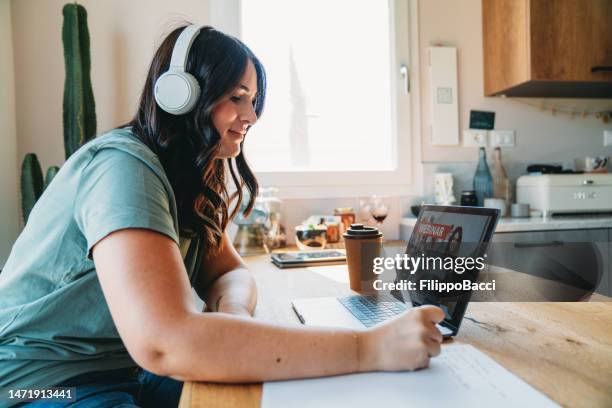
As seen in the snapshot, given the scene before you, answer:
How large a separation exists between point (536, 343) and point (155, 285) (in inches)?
23.0

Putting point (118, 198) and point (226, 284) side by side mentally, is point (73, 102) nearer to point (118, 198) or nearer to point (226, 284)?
point (226, 284)

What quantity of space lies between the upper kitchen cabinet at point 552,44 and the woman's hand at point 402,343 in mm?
2025

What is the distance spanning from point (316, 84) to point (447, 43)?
0.79 m

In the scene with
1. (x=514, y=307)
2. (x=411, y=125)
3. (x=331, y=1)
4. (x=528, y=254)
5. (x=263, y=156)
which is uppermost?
(x=331, y=1)

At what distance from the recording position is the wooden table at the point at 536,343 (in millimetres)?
519

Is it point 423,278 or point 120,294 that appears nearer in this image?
point 120,294

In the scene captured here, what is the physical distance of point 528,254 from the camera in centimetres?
196

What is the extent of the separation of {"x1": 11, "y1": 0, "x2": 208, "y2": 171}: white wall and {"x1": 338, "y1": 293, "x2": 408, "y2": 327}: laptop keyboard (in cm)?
172

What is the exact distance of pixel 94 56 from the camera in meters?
2.13

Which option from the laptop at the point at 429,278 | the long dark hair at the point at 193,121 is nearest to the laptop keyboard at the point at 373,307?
the laptop at the point at 429,278

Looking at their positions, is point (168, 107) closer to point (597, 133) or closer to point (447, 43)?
point (447, 43)

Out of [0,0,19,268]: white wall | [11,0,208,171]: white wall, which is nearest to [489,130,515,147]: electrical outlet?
[11,0,208,171]: white wall

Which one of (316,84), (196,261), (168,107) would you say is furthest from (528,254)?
(168,107)

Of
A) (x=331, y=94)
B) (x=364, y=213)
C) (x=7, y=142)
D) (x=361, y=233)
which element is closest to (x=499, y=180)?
(x=364, y=213)
